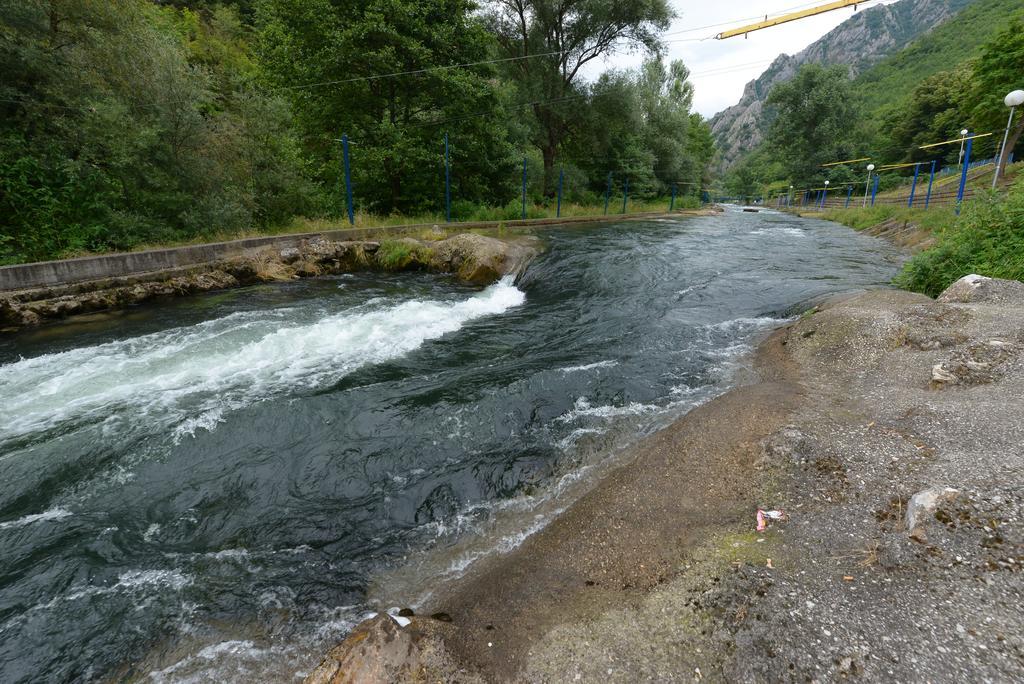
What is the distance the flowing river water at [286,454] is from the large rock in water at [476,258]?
7.55 ft

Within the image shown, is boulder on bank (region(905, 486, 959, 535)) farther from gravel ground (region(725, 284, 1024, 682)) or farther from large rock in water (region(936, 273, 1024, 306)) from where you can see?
large rock in water (region(936, 273, 1024, 306))

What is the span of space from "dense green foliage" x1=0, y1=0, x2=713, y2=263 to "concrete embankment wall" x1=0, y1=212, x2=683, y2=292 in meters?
0.74

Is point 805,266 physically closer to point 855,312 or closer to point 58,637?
point 855,312

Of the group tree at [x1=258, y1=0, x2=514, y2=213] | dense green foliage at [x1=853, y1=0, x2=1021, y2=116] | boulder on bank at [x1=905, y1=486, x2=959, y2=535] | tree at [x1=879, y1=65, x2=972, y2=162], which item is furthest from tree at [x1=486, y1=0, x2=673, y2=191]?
dense green foliage at [x1=853, y1=0, x2=1021, y2=116]

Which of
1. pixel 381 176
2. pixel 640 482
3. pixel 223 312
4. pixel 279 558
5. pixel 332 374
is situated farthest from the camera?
pixel 381 176

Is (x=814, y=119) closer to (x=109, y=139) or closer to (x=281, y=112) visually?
(x=281, y=112)

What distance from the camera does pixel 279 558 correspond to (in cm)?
305

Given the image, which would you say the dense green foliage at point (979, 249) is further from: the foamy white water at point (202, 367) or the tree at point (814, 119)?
the tree at point (814, 119)

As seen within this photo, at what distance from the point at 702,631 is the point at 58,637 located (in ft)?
11.4

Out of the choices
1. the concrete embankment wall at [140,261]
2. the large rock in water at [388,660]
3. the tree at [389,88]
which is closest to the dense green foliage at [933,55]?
the tree at [389,88]

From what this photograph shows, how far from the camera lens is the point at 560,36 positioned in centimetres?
2325

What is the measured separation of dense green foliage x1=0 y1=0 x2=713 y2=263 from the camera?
896cm

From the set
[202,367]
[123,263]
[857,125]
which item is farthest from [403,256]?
[857,125]

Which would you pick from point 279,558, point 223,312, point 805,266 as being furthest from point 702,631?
point 805,266
